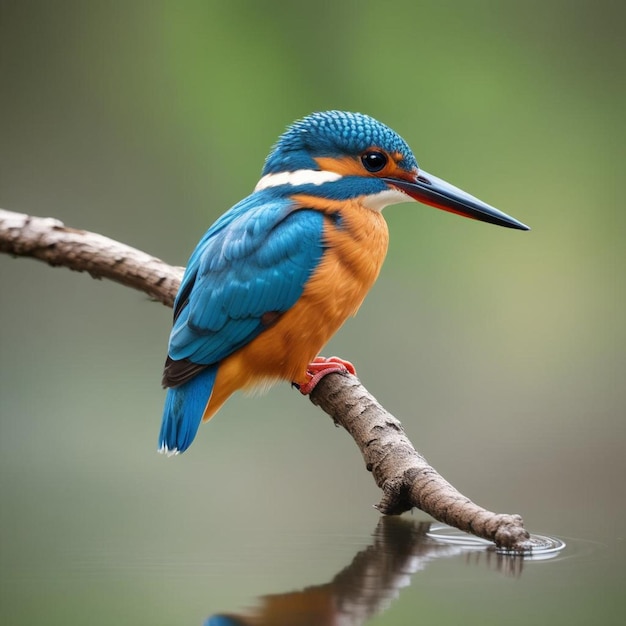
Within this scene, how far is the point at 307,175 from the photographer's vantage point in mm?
1985

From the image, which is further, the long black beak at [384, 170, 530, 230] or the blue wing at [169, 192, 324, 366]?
the long black beak at [384, 170, 530, 230]

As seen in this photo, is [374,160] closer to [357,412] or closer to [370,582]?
[357,412]

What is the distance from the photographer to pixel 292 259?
1907 millimetres

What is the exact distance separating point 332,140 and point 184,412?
0.61m

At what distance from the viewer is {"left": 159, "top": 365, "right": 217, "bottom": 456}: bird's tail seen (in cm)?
181

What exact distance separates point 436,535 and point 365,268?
544 mm

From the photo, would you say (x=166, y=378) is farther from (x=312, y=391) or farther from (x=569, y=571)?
(x=569, y=571)

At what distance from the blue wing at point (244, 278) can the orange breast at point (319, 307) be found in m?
0.02

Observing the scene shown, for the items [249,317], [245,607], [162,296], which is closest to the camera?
[245,607]

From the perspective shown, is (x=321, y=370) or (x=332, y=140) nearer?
(x=332, y=140)

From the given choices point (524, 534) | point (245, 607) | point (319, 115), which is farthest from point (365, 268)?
point (245, 607)

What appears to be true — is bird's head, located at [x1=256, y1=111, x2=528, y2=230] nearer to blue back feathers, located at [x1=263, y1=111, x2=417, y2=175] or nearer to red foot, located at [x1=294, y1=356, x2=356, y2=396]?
blue back feathers, located at [x1=263, y1=111, x2=417, y2=175]

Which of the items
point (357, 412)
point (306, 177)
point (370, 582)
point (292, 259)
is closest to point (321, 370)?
point (357, 412)

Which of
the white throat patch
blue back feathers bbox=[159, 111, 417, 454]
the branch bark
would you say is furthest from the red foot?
the white throat patch
